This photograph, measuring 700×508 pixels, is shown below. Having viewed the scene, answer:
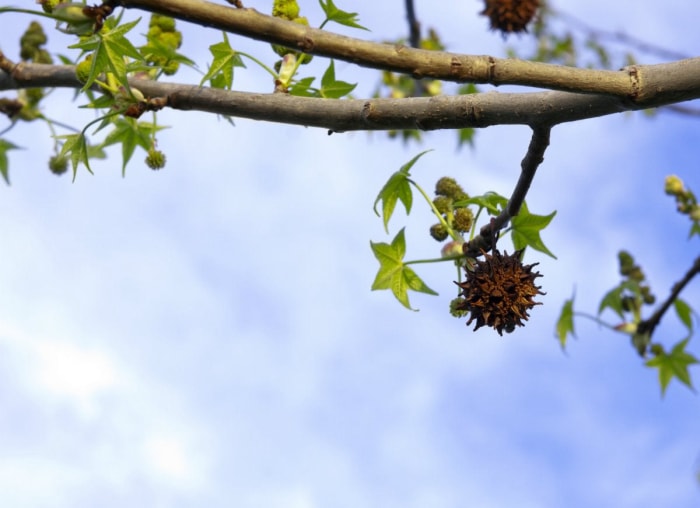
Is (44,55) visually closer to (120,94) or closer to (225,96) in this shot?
(120,94)

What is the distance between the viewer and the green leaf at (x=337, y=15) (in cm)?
288

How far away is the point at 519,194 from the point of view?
2.51m

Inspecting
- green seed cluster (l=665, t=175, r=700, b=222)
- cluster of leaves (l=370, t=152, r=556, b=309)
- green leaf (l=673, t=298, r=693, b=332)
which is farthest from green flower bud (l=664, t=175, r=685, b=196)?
cluster of leaves (l=370, t=152, r=556, b=309)

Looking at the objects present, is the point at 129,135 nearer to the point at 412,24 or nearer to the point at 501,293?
the point at 501,293

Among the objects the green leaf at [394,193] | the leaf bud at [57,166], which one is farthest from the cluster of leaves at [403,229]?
the leaf bud at [57,166]

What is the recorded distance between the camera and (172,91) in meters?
2.99

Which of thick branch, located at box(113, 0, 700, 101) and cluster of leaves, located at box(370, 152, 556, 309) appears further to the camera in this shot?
cluster of leaves, located at box(370, 152, 556, 309)

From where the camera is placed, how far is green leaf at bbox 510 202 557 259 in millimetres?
2775

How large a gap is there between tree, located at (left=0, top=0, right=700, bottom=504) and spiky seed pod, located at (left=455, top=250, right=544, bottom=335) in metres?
0.01

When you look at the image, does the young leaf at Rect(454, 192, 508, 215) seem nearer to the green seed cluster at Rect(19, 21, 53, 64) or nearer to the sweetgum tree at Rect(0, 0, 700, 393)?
the sweetgum tree at Rect(0, 0, 700, 393)

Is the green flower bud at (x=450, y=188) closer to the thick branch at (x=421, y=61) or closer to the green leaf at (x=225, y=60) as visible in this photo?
the green leaf at (x=225, y=60)

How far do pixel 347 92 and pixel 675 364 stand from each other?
2871mm

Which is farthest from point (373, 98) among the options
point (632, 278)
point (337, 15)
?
point (632, 278)

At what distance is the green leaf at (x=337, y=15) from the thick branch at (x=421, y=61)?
3.74 feet
